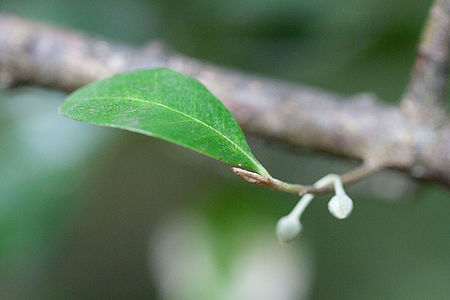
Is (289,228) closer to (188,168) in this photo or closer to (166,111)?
(166,111)

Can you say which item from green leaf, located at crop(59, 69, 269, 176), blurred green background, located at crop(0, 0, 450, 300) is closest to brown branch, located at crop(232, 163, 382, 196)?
green leaf, located at crop(59, 69, 269, 176)

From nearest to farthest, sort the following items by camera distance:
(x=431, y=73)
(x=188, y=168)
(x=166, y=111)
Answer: (x=166, y=111)
(x=431, y=73)
(x=188, y=168)

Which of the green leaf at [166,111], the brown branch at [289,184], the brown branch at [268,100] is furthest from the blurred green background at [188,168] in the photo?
the green leaf at [166,111]

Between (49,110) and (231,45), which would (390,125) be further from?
(49,110)

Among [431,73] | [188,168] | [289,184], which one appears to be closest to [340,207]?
[289,184]

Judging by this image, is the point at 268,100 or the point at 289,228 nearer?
the point at 289,228

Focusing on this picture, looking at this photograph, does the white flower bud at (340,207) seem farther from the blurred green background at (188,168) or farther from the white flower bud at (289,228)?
the blurred green background at (188,168)
